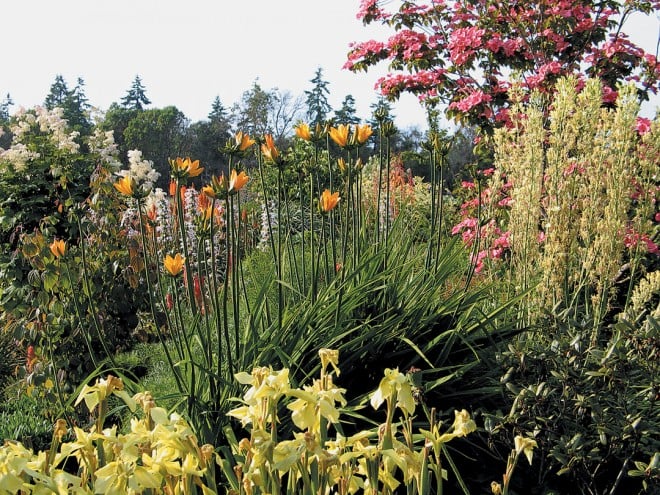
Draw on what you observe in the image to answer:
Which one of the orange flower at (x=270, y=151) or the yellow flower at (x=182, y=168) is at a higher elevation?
the orange flower at (x=270, y=151)

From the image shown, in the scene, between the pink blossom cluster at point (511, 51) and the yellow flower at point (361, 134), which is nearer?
the yellow flower at point (361, 134)

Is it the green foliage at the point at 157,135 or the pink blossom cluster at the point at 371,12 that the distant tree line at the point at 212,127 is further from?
the pink blossom cluster at the point at 371,12

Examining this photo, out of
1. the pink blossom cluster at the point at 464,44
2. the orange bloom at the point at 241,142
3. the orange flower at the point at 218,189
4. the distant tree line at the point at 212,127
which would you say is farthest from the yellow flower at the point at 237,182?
the distant tree line at the point at 212,127

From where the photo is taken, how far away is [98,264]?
4211 millimetres

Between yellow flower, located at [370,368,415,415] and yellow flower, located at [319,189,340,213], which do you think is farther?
yellow flower, located at [319,189,340,213]

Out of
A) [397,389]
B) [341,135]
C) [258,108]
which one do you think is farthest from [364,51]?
[258,108]

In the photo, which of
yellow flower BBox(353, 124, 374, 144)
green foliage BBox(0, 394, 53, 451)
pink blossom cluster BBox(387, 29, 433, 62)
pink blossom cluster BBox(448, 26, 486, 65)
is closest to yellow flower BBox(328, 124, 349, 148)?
yellow flower BBox(353, 124, 374, 144)

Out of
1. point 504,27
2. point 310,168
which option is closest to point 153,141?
point 504,27

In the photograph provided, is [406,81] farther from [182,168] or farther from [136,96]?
[136,96]

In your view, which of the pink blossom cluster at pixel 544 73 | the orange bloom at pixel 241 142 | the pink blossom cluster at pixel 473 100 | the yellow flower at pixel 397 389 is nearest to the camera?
the yellow flower at pixel 397 389

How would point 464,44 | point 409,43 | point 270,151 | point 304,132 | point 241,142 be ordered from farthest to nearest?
point 409,43 → point 464,44 → point 304,132 → point 270,151 → point 241,142

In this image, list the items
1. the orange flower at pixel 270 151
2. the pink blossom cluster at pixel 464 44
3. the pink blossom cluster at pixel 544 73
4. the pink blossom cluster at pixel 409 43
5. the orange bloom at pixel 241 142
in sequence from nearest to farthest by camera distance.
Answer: the orange bloom at pixel 241 142 → the orange flower at pixel 270 151 → the pink blossom cluster at pixel 544 73 → the pink blossom cluster at pixel 464 44 → the pink blossom cluster at pixel 409 43

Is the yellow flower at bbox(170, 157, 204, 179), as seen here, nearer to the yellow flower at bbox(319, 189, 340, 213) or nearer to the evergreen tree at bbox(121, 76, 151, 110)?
the yellow flower at bbox(319, 189, 340, 213)

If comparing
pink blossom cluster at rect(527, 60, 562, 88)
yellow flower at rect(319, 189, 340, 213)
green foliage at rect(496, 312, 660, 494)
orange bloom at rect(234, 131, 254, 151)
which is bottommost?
green foliage at rect(496, 312, 660, 494)
